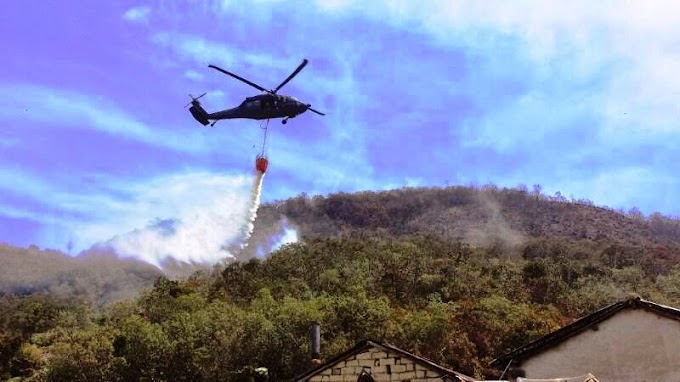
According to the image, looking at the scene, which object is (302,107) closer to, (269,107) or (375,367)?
(269,107)

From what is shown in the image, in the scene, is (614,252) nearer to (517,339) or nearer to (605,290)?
(605,290)

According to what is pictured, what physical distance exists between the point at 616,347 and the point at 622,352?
198mm

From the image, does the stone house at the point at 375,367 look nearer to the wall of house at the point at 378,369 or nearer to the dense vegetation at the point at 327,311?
the wall of house at the point at 378,369

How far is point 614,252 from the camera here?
106 meters

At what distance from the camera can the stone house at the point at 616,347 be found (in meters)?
19.0

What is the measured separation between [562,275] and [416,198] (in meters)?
108

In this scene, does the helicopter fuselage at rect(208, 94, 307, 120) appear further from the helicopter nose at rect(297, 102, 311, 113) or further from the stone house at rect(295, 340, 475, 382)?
the stone house at rect(295, 340, 475, 382)

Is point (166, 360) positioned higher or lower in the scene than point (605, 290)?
lower

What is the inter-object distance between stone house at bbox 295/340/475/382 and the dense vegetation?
16.3 m

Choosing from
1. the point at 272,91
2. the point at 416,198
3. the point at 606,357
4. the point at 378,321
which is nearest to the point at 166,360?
the point at 378,321

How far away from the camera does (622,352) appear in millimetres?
19375

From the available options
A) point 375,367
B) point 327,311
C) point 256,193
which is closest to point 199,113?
point 256,193

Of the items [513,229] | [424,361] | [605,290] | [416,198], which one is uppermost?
[416,198]

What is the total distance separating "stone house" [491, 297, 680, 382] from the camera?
1898 centimetres
